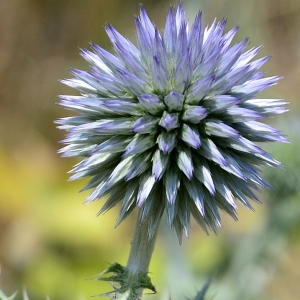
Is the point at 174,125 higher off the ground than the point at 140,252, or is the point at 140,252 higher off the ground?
the point at 174,125

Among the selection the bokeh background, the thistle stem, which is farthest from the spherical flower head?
the bokeh background

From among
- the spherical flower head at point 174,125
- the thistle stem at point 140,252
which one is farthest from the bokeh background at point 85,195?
the spherical flower head at point 174,125

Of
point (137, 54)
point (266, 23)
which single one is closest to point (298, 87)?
point (266, 23)

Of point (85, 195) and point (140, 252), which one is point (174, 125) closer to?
point (140, 252)

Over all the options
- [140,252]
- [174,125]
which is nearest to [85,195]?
[140,252]

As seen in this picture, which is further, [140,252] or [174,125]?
[140,252]

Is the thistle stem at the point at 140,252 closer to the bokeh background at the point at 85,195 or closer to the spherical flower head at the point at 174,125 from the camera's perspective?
the spherical flower head at the point at 174,125
